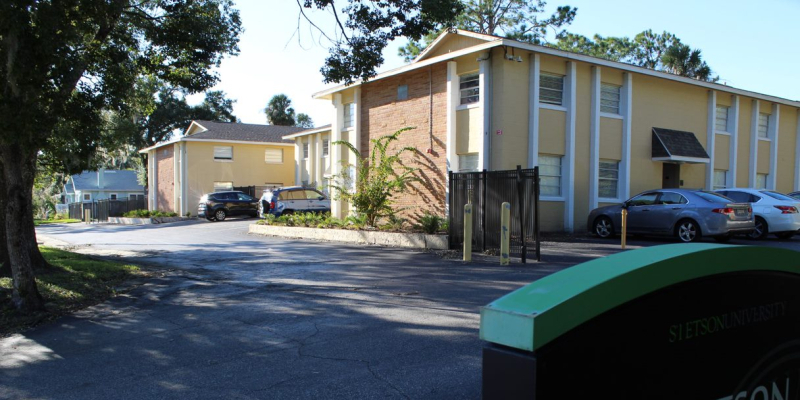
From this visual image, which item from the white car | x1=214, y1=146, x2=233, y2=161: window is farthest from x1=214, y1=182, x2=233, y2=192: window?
the white car

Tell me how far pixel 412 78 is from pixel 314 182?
1440cm

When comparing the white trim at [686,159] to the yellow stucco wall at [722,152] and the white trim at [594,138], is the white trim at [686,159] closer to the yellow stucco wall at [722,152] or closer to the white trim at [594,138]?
the yellow stucco wall at [722,152]

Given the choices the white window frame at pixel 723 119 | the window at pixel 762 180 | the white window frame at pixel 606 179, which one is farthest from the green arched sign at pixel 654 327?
the window at pixel 762 180

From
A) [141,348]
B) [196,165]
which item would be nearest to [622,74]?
[141,348]

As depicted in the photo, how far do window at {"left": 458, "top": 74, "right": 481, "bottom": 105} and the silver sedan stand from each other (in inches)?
209

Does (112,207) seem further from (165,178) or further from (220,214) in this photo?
(220,214)

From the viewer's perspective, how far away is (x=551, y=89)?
19156mm

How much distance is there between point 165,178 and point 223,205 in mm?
11576

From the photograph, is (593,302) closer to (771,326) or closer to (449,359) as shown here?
(771,326)

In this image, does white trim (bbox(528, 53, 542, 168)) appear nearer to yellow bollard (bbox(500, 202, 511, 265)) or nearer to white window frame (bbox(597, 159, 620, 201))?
white window frame (bbox(597, 159, 620, 201))

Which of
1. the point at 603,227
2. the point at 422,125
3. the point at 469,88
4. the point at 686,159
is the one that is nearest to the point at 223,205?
the point at 422,125

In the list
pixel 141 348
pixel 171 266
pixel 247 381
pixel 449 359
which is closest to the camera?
pixel 247 381

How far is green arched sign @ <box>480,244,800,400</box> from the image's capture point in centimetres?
163

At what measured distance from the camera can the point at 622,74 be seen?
20625 mm
